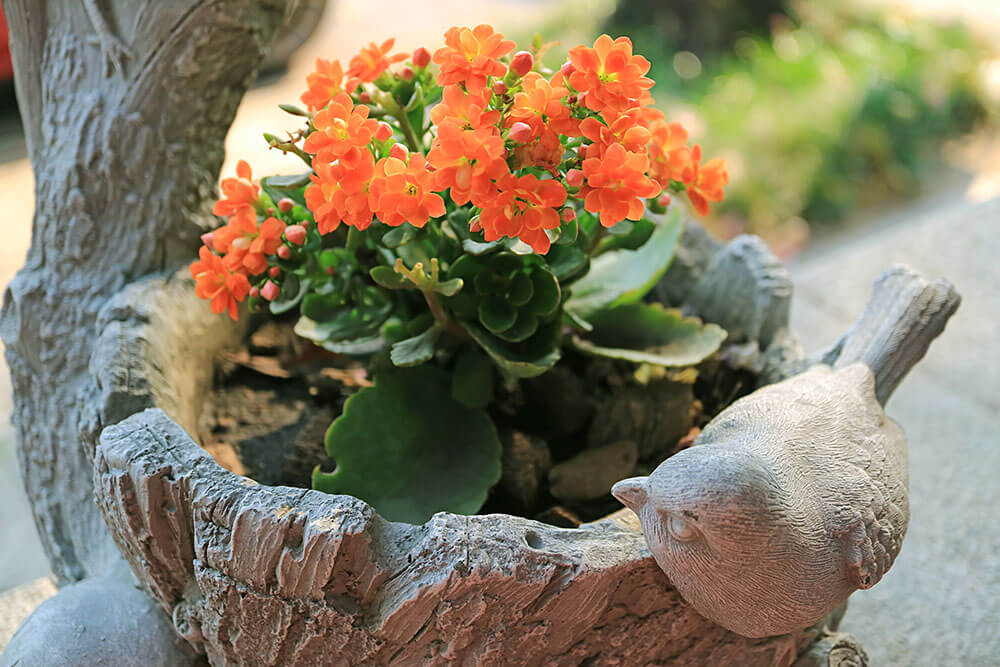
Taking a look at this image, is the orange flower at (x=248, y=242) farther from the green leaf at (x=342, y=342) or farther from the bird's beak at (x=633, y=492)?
the bird's beak at (x=633, y=492)

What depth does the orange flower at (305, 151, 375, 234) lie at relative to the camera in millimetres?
723

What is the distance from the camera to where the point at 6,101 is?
328cm

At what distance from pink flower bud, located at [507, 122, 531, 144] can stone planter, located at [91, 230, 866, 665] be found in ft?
1.01

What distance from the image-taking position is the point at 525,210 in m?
0.71

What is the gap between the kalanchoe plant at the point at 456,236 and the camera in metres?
0.72

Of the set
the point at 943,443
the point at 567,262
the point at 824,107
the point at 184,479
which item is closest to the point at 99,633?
the point at 184,479

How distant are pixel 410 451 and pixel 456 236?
23cm

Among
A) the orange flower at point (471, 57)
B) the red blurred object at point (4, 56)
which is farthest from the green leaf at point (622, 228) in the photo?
the red blurred object at point (4, 56)

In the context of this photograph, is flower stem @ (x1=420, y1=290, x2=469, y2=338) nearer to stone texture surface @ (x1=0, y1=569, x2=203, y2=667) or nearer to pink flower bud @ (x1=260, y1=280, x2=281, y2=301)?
pink flower bud @ (x1=260, y1=280, x2=281, y2=301)

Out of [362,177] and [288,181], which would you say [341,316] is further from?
[362,177]

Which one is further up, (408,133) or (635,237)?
(408,133)

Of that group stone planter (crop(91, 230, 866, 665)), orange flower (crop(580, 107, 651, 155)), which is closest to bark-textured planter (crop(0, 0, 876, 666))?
stone planter (crop(91, 230, 866, 665))

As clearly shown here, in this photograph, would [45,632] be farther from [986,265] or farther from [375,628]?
[986,265]

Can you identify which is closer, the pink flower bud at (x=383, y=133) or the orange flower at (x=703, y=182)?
the pink flower bud at (x=383, y=133)
